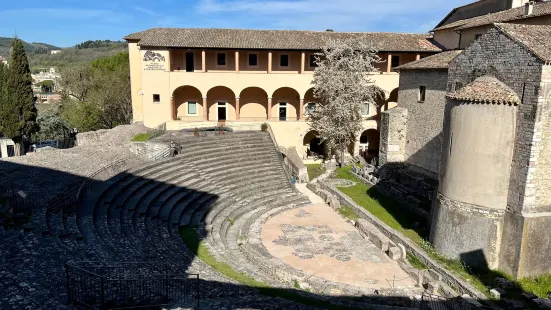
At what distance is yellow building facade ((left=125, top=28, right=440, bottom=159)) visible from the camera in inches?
1232

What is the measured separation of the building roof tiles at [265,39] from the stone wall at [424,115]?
594 cm

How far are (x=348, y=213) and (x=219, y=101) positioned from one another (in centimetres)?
1739

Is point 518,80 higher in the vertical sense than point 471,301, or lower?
higher

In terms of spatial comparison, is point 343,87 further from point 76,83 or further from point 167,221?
point 76,83

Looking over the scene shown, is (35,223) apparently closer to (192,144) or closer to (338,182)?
Result: (192,144)

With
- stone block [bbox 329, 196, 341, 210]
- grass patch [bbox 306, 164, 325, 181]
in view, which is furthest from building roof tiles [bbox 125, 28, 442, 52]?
stone block [bbox 329, 196, 341, 210]

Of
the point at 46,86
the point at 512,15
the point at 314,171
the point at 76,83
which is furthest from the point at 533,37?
the point at 46,86

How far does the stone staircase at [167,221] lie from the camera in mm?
10234

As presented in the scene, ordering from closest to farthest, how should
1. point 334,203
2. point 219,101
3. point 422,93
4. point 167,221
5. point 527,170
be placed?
point 527,170
point 167,221
point 334,203
point 422,93
point 219,101

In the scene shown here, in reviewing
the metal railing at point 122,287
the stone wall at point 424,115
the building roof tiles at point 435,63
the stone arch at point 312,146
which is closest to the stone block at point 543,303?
the metal railing at point 122,287

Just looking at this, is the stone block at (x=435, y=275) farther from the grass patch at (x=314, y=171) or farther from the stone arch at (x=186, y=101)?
the stone arch at (x=186, y=101)

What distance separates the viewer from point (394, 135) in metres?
29.4

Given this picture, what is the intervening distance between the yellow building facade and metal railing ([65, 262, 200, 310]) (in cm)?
2022

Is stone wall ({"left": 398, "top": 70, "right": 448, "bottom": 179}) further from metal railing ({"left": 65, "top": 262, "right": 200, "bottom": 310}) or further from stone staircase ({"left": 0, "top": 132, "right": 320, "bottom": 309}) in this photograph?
metal railing ({"left": 65, "top": 262, "right": 200, "bottom": 310})
